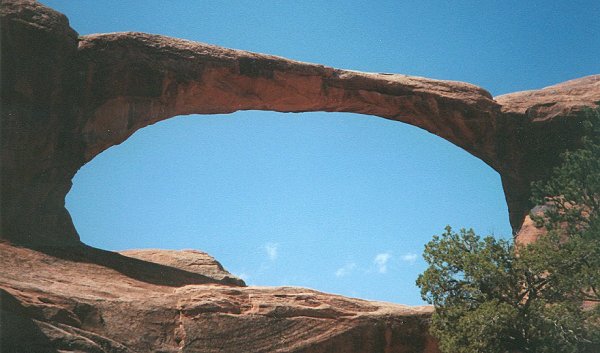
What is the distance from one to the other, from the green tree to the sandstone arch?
8.80 metres

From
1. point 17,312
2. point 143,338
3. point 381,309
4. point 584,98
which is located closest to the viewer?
point 17,312

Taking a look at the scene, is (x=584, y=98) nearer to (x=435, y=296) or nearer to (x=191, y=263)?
(x=435, y=296)

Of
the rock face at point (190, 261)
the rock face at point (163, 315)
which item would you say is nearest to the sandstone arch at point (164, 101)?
the rock face at point (163, 315)

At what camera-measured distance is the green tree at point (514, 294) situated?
59.7 ft

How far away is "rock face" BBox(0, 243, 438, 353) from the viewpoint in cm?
1606

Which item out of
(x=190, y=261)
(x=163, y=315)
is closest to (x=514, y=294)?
(x=163, y=315)

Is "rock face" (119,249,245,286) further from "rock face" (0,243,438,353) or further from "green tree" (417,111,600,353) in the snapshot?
"green tree" (417,111,600,353)

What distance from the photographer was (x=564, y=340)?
18156mm

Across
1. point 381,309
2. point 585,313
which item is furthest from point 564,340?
point 381,309

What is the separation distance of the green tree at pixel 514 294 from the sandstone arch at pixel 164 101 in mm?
8803

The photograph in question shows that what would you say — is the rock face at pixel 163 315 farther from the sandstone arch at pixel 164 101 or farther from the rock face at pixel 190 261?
the rock face at pixel 190 261

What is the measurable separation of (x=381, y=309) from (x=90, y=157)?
10527 mm

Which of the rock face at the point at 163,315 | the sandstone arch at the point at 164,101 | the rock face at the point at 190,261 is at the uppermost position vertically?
the sandstone arch at the point at 164,101

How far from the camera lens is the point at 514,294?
1898 centimetres
